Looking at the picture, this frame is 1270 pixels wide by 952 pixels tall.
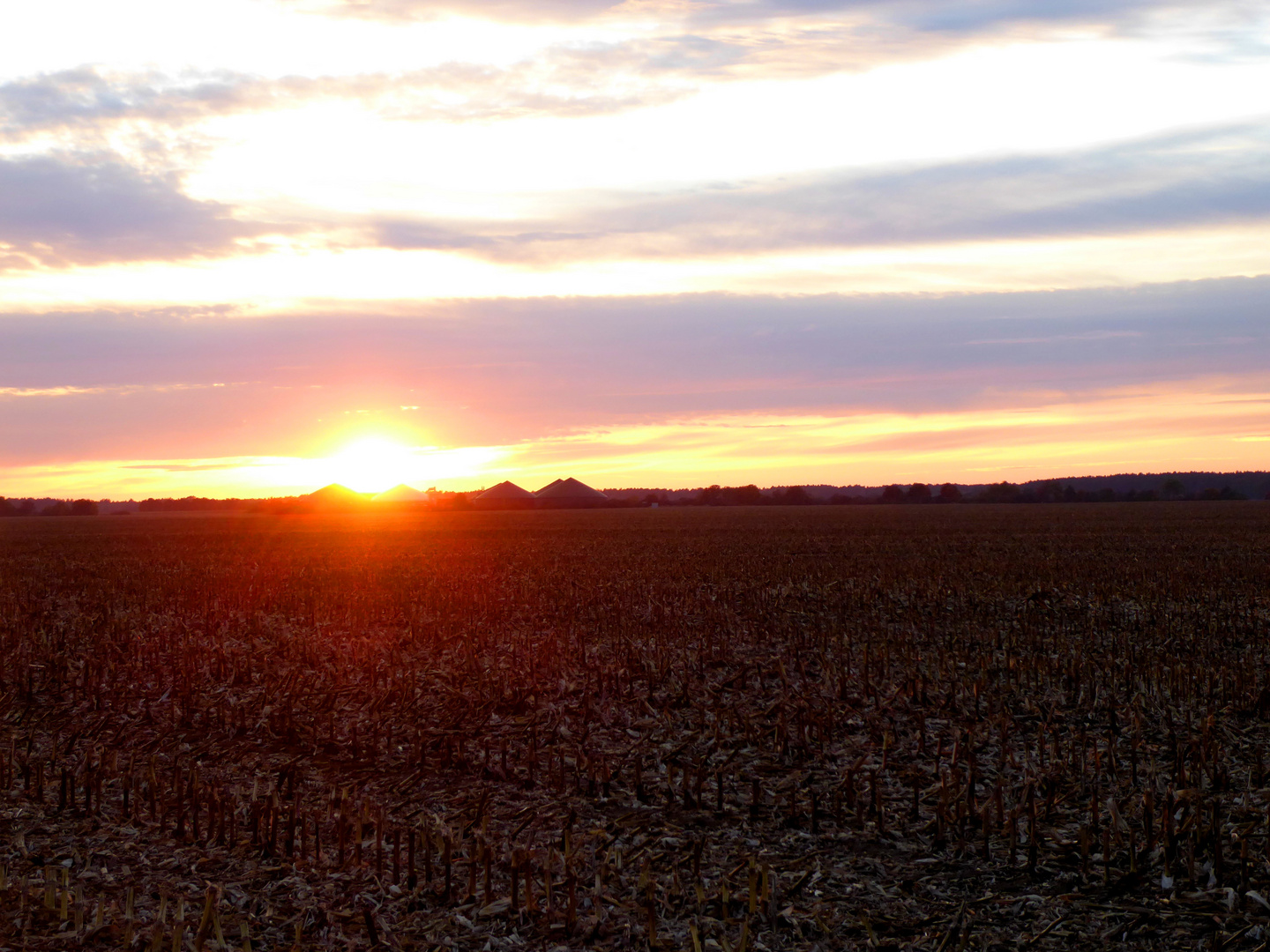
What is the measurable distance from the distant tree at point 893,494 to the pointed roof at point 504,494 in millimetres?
53357

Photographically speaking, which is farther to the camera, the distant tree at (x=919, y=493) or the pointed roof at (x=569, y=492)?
the pointed roof at (x=569, y=492)

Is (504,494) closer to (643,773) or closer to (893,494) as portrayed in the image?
(893,494)

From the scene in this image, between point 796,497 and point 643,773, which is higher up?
point 796,497

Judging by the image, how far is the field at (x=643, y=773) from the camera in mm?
6398

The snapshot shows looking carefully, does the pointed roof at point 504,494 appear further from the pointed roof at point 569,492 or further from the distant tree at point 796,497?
the distant tree at point 796,497

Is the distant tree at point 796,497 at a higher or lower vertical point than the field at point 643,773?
higher

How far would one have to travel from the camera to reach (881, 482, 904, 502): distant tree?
394 ft

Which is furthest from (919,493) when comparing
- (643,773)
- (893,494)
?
(643,773)

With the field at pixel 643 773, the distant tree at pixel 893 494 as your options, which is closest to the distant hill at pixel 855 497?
the distant tree at pixel 893 494

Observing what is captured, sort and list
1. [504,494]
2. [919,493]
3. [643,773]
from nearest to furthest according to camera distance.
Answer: [643,773], [919,493], [504,494]

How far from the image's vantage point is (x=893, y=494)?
122 meters

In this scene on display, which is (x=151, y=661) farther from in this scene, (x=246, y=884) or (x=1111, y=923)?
(x=1111, y=923)

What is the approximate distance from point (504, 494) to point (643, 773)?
151m

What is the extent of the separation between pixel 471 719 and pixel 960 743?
17.1 ft
